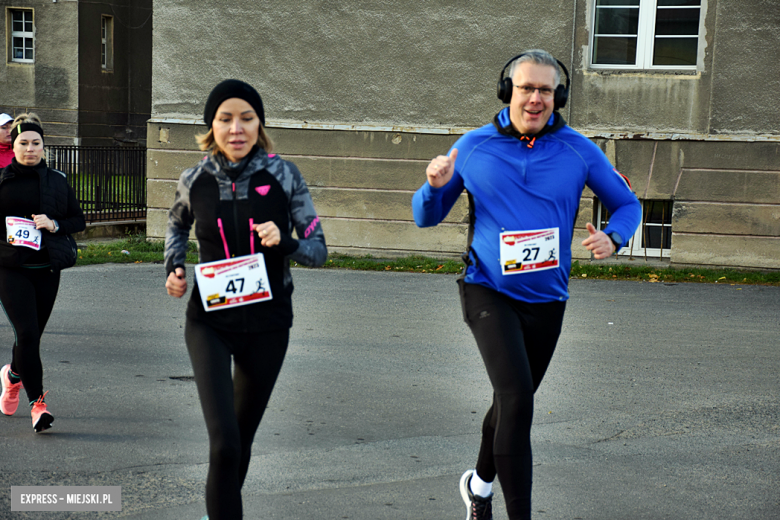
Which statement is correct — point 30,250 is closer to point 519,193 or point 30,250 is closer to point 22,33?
point 519,193

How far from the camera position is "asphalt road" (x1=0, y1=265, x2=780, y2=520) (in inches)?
177

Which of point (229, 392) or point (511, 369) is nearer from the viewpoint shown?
point (229, 392)

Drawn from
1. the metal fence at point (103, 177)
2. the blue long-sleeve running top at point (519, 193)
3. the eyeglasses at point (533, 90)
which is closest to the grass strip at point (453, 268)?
the metal fence at point (103, 177)

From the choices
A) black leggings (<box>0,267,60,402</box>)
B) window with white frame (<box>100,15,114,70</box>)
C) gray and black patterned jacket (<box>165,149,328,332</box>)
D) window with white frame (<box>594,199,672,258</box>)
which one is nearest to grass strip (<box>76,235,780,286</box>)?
window with white frame (<box>594,199,672,258</box>)

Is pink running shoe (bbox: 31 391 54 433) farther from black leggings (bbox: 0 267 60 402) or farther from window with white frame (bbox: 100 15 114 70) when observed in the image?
window with white frame (bbox: 100 15 114 70)

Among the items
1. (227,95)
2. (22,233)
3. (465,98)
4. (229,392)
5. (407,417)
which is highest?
(465,98)

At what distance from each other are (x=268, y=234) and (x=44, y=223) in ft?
8.93

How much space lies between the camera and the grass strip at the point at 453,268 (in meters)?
12.8

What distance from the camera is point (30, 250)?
5613 mm

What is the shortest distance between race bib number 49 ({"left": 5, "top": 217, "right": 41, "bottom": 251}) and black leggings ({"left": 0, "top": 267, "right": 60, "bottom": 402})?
0.53ft

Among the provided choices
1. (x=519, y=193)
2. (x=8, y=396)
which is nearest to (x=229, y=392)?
(x=519, y=193)

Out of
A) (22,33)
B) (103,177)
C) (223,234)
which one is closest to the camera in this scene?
(223,234)

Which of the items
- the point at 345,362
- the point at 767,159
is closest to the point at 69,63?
the point at 767,159

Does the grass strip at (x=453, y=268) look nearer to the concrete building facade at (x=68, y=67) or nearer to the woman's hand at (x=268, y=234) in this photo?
the woman's hand at (x=268, y=234)
